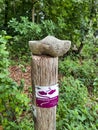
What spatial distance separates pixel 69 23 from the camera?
4.46 meters

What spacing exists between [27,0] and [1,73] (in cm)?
337

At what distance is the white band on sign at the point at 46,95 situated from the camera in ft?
5.14

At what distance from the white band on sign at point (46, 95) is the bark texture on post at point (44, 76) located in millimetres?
29

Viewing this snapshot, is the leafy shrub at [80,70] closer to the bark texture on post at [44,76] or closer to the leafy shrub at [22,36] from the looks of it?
the leafy shrub at [22,36]

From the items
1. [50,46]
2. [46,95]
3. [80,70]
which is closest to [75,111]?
[46,95]

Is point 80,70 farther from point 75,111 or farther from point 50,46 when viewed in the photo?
point 50,46

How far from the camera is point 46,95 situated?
5.11 ft

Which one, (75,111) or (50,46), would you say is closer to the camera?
(50,46)

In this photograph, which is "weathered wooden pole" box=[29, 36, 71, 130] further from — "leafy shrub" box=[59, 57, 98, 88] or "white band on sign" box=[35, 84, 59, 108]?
"leafy shrub" box=[59, 57, 98, 88]

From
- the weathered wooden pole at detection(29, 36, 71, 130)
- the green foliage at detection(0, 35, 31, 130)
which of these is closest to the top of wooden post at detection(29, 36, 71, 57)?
the weathered wooden pole at detection(29, 36, 71, 130)

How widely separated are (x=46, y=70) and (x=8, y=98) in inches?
26.8

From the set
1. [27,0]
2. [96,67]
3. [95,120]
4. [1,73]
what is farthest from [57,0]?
[1,73]

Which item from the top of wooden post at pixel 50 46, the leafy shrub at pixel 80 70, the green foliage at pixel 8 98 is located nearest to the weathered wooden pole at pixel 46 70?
the top of wooden post at pixel 50 46

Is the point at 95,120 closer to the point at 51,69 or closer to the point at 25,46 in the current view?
the point at 51,69
